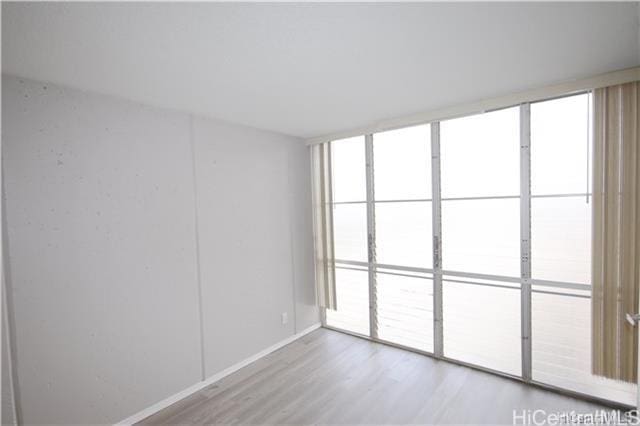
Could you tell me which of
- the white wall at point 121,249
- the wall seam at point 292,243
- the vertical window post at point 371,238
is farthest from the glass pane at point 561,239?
the white wall at point 121,249

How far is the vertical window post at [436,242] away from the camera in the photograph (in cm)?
280

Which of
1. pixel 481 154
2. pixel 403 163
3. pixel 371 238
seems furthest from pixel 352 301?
pixel 481 154

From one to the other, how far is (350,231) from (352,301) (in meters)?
0.87

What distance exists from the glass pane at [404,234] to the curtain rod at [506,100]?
0.83 meters

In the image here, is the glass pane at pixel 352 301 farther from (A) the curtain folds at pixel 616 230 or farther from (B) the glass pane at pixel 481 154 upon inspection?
(A) the curtain folds at pixel 616 230

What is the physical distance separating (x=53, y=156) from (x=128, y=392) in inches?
68.2

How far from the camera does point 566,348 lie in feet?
7.36

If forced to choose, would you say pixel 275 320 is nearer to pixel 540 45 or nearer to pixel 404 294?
pixel 404 294

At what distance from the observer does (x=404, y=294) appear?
310 cm

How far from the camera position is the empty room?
145cm

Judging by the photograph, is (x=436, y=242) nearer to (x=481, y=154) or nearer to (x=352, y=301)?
(x=481, y=154)

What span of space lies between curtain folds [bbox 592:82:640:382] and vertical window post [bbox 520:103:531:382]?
1.30 feet

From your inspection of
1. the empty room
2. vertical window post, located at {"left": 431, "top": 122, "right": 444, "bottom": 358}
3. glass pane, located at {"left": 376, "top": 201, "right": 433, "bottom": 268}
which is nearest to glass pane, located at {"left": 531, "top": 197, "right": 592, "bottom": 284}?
the empty room

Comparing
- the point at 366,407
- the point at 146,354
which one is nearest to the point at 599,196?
the point at 366,407
